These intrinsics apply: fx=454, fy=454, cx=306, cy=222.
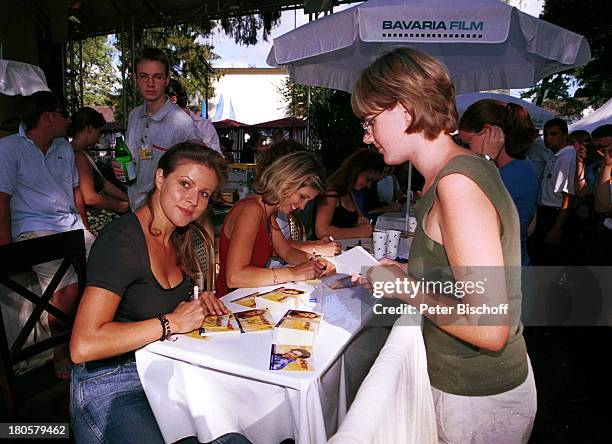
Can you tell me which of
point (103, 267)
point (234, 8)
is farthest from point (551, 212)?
point (234, 8)

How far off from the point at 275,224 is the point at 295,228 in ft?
1.80

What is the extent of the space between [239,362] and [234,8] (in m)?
10.2

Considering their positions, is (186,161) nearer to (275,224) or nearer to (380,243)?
(275,224)

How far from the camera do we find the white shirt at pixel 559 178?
15.6 feet

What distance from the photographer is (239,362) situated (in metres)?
1.39

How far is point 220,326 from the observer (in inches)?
65.3

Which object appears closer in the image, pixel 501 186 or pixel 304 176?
pixel 501 186

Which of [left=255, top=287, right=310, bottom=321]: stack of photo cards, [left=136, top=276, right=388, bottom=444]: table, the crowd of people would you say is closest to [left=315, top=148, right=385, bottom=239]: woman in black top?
the crowd of people

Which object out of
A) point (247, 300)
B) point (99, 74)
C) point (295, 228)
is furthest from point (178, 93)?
point (99, 74)

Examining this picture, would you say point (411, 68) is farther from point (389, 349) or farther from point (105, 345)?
point (105, 345)

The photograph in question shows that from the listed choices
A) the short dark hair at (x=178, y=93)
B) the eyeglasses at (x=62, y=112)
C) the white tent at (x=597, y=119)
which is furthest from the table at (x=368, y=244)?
the white tent at (x=597, y=119)

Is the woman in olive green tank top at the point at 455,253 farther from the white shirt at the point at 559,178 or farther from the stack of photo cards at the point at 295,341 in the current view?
→ the white shirt at the point at 559,178

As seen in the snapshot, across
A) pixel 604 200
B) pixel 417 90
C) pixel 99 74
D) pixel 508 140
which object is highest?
pixel 99 74

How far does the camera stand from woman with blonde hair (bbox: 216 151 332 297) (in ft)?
7.40
